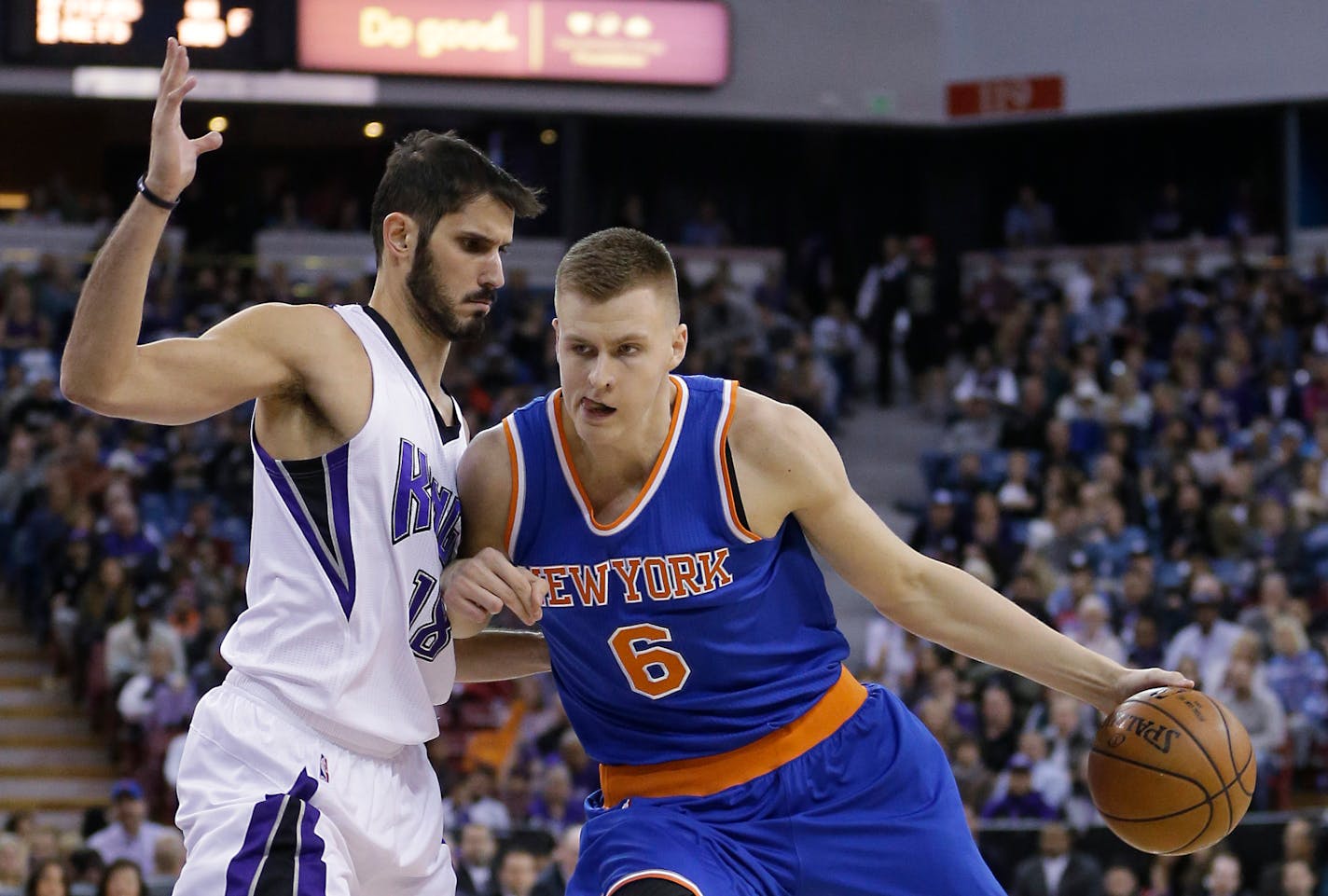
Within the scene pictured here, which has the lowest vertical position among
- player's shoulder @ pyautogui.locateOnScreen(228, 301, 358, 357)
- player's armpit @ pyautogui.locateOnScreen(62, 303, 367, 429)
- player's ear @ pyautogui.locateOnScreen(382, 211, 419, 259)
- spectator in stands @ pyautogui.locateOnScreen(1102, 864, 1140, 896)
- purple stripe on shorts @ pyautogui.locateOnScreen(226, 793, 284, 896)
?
spectator in stands @ pyautogui.locateOnScreen(1102, 864, 1140, 896)

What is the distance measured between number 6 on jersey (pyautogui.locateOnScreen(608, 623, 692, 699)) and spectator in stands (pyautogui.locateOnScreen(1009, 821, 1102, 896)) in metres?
5.47

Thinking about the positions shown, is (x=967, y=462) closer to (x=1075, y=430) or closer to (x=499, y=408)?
(x=1075, y=430)

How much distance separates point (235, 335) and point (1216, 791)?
2349 millimetres

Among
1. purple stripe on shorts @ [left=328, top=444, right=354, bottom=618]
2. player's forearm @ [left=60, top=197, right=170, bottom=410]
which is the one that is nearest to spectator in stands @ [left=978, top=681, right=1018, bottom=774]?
purple stripe on shorts @ [left=328, top=444, right=354, bottom=618]

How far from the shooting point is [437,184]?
3.85 meters

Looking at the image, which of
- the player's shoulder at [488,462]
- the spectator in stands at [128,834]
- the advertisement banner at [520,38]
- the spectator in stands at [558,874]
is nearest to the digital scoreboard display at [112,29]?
the advertisement banner at [520,38]

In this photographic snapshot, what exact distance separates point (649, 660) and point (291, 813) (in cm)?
79

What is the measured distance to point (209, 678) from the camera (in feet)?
35.9

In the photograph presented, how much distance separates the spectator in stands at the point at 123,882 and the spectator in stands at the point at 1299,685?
265 inches

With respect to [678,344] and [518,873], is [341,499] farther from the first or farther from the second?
[518,873]

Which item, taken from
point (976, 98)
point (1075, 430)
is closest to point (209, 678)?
point (1075, 430)

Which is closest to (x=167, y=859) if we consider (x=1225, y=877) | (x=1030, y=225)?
(x=1225, y=877)

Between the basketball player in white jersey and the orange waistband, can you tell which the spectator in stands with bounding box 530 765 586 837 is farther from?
the orange waistband

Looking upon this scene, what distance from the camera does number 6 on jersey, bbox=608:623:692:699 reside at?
364cm
